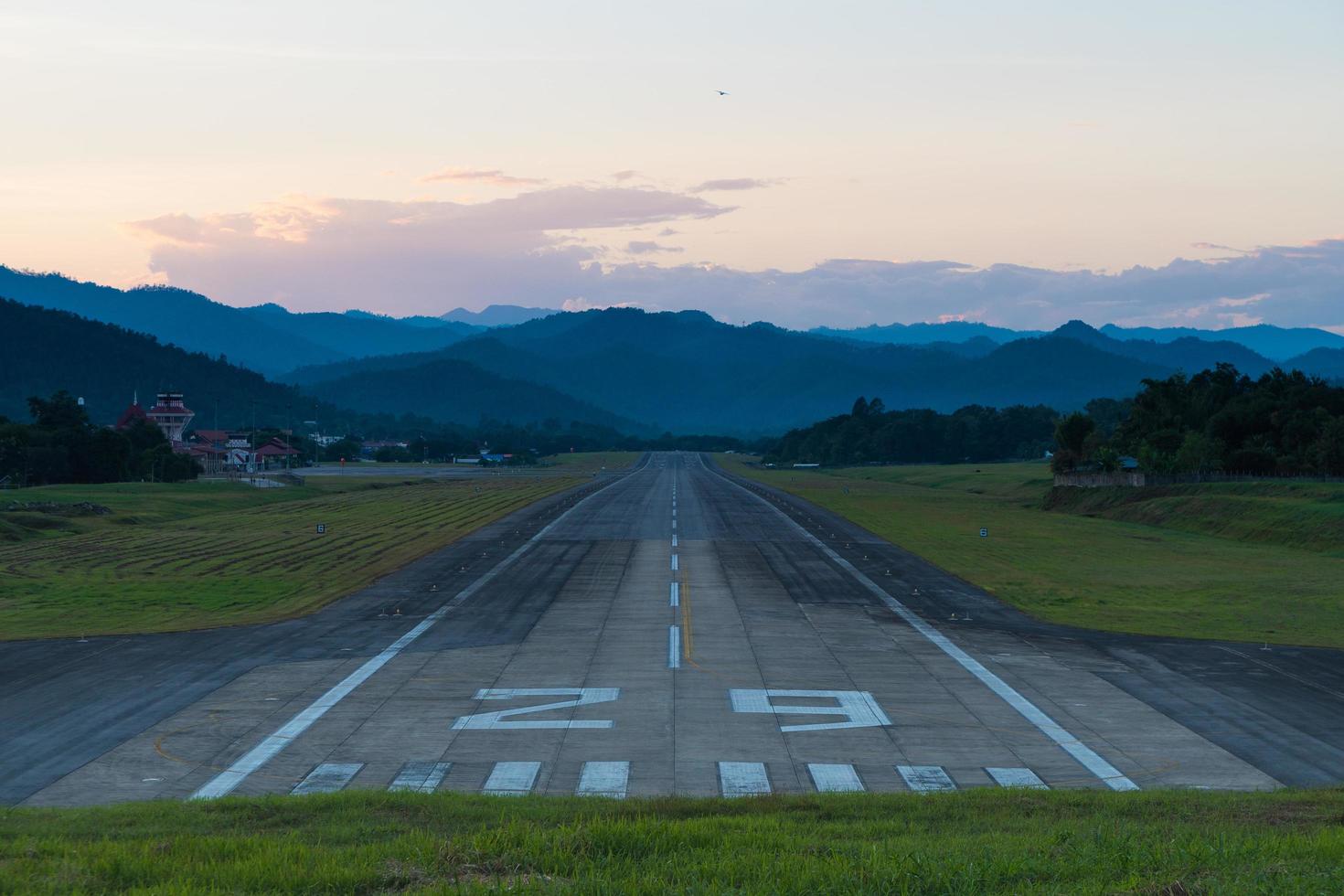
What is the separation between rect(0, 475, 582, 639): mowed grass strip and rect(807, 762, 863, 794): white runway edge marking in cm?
2027

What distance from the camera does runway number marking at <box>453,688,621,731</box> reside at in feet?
67.3

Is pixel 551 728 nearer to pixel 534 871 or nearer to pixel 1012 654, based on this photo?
pixel 534 871

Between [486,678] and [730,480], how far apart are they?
10683cm

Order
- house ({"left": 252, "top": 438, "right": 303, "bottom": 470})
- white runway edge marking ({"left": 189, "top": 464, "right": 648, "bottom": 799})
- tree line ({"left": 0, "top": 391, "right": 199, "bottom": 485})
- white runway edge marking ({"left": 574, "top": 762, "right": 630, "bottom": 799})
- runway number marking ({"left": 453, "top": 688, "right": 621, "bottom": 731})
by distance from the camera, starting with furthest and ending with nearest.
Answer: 1. house ({"left": 252, "top": 438, "right": 303, "bottom": 470})
2. tree line ({"left": 0, "top": 391, "right": 199, "bottom": 485})
3. runway number marking ({"left": 453, "top": 688, "right": 621, "bottom": 731})
4. white runway edge marking ({"left": 189, "top": 464, "right": 648, "bottom": 799})
5. white runway edge marking ({"left": 574, "top": 762, "right": 630, "bottom": 799})

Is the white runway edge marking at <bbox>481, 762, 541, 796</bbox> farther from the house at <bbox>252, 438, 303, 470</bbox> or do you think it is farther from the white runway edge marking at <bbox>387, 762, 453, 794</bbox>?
the house at <bbox>252, 438, 303, 470</bbox>

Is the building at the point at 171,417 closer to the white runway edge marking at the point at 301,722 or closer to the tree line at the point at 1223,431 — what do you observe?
the tree line at the point at 1223,431

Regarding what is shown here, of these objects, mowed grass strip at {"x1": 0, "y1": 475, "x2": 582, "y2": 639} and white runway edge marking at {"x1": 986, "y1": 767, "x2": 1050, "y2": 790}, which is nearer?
white runway edge marking at {"x1": 986, "y1": 767, "x2": 1050, "y2": 790}

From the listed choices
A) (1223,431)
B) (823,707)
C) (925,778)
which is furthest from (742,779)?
(1223,431)

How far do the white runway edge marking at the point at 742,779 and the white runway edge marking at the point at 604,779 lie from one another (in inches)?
54.5

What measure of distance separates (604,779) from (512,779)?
1302mm

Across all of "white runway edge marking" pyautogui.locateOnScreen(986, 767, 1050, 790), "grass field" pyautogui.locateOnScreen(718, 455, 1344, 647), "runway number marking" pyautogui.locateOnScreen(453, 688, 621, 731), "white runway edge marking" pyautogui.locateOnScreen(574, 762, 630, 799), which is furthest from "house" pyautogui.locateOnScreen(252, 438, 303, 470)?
"white runway edge marking" pyautogui.locateOnScreen(986, 767, 1050, 790)

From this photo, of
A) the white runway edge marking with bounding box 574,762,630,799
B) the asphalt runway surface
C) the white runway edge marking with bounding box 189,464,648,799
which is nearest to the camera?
the white runway edge marking with bounding box 574,762,630,799

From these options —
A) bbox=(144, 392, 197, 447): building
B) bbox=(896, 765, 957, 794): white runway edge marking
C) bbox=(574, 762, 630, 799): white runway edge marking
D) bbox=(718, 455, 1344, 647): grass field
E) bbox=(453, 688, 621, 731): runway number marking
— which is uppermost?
bbox=(144, 392, 197, 447): building

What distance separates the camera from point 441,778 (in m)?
16.9
